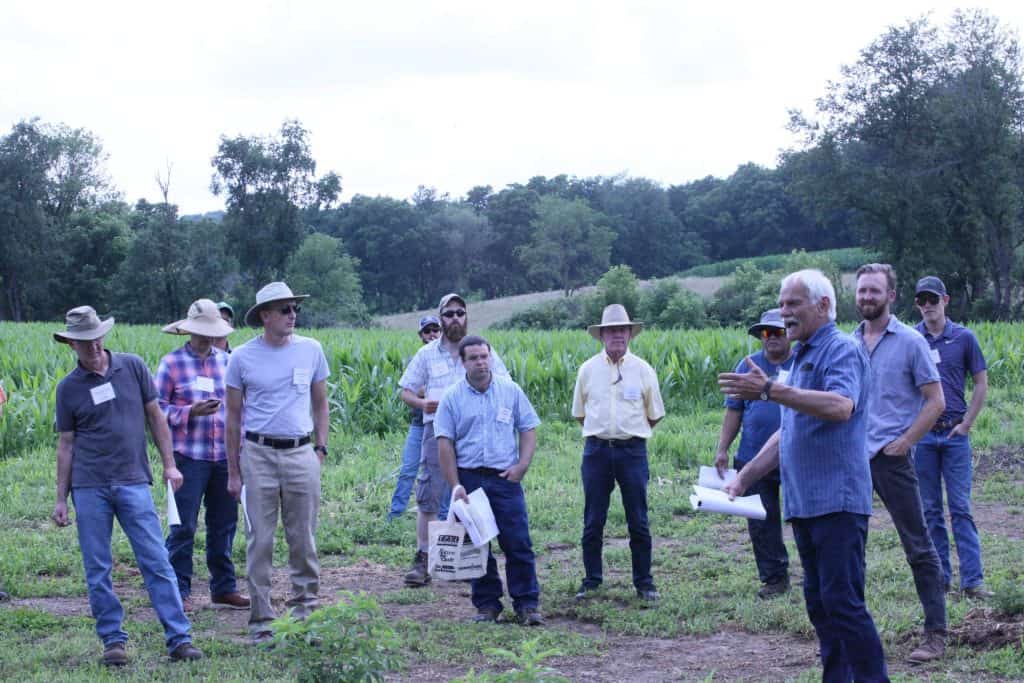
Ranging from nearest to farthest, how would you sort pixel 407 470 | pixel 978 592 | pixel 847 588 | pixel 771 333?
pixel 847 588 → pixel 978 592 → pixel 771 333 → pixel 407 470

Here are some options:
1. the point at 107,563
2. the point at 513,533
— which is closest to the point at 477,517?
the point at 513,533

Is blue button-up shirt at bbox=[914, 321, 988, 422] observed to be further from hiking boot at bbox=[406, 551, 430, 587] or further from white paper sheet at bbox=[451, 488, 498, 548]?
hiking boot at bbox=[406, 551, 430, 587]

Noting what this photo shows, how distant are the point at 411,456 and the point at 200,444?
271cm

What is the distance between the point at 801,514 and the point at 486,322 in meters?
56.9

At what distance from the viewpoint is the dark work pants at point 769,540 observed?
758 cm

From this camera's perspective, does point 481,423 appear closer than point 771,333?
Yes

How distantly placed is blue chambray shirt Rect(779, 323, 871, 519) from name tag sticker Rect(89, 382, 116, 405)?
3.73 meters

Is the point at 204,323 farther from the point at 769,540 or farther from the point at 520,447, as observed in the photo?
the point at 769,540

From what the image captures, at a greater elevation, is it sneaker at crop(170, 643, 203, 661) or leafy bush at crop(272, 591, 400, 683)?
leafy bush at crop(272, 591, 400, 683)

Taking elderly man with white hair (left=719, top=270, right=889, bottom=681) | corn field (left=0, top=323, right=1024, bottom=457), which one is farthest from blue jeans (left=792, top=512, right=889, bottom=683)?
corn field (left=0, top=323, right=1024, bottom=457)

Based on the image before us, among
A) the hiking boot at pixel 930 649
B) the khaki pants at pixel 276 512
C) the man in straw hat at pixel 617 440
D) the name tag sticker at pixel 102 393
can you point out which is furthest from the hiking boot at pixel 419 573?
the hiking boot at pixel 930 649

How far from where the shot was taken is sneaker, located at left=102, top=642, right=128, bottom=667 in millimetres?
6070

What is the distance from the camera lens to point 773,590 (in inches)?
297

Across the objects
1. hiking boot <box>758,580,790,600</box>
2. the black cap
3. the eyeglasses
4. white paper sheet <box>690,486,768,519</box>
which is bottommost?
hiking boot <box>758,580,790,600</box>
